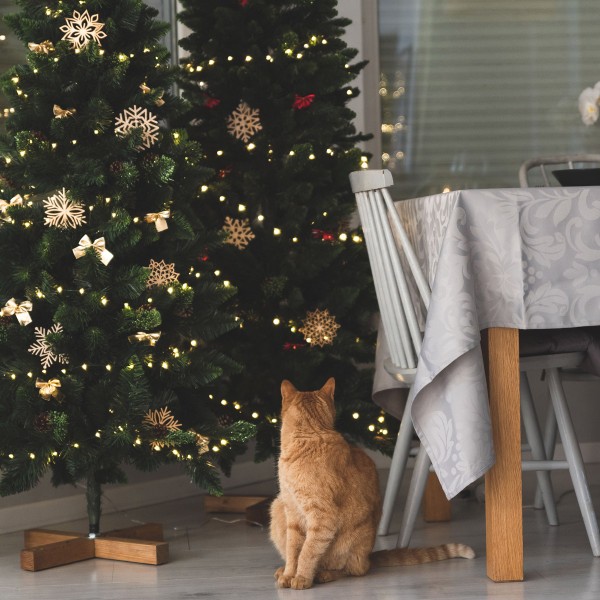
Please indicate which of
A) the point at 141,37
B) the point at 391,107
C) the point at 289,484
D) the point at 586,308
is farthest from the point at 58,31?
the point at 391,107

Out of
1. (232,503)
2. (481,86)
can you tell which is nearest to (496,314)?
(232,503)

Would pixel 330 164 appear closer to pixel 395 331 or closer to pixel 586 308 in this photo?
pixel 395 331

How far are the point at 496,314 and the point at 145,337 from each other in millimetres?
863

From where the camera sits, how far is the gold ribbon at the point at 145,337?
242cm

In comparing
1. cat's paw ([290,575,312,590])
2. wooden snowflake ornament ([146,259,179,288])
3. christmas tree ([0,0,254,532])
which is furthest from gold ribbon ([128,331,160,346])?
cat's paw ([290,575,312,590])

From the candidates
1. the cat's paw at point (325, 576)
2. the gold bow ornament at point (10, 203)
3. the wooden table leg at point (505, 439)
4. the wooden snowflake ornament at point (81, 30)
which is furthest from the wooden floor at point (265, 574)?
the wooden snowflake ornament at point (81, 30)

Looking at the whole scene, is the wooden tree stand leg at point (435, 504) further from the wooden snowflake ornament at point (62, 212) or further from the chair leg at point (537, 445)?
the wooden snowflake ornament at point (62, 212)

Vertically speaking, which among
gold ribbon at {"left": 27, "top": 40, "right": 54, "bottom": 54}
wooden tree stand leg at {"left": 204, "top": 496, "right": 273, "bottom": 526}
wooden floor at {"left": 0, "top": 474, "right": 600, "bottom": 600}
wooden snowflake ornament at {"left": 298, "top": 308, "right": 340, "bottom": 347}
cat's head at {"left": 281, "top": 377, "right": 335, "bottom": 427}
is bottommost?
wooden tree stand leg at {"left": 204, "top": 496, "right": 273, "bottom": 526}

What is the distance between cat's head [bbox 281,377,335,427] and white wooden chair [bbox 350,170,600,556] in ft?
0.64

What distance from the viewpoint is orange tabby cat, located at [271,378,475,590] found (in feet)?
7.04

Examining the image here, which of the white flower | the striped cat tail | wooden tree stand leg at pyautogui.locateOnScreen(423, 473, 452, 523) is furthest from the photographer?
the white flower

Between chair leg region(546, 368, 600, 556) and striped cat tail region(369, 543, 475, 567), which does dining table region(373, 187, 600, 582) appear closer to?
striped cat tail region(369, 543, 475, 567)

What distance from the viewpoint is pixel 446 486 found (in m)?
2.08

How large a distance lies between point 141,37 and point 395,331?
1001 mm
